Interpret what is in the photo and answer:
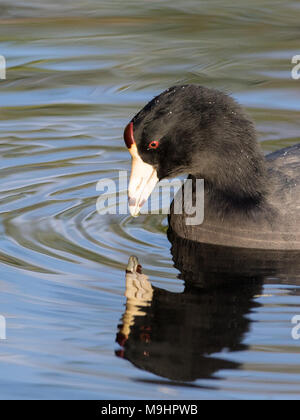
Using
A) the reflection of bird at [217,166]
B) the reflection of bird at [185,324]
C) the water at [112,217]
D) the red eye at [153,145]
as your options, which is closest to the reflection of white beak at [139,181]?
the reflection of bird at [217,166]

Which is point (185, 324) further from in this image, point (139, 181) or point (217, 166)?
point (217, 166)

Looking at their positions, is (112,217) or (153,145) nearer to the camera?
(153,145)

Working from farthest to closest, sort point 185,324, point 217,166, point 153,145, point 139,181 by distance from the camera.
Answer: point 217,166 → point 139,181 → point 153,145 → point 185,324

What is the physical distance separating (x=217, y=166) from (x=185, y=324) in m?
1.36

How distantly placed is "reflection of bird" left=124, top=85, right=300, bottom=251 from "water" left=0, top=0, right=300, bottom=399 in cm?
37

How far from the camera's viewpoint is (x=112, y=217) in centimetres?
614

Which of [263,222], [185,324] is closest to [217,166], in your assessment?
[263,222]

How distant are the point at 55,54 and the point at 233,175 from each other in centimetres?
404

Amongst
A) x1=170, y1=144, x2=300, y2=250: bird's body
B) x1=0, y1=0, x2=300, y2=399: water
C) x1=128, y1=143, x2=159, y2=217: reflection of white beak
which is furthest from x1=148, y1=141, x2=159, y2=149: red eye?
x1=0, y1=0, x2=300, y2=399: water

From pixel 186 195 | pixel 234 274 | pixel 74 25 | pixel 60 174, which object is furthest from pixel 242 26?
pixel 234 274

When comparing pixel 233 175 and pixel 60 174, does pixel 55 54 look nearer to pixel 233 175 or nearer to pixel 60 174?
pixel 60 174

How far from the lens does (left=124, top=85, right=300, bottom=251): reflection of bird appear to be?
212 inches

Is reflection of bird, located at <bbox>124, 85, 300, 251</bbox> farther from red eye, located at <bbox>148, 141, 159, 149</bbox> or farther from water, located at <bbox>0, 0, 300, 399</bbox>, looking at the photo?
water, located at <bbox>0, 0, 300, 399</bbox>

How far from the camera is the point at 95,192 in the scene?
659cm
